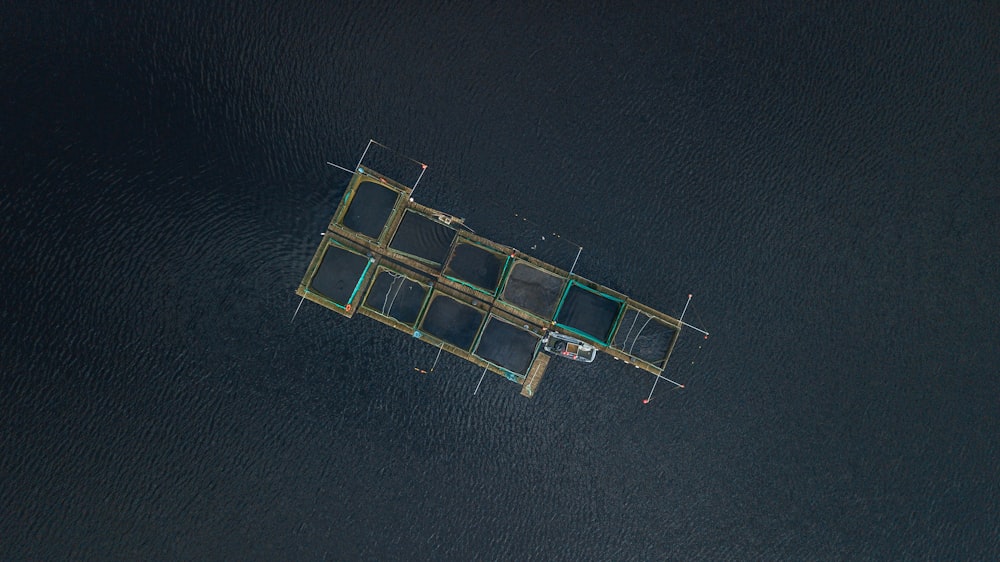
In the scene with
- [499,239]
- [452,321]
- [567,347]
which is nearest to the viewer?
[567,347]

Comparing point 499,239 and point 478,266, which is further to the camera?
point 499,239

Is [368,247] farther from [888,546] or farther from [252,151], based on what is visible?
[888,546]

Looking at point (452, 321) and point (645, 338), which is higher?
point (645, 338)

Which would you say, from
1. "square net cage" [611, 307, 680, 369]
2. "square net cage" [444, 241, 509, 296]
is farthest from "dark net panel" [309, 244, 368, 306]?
"square net cage" [611, 307, 680, 369]

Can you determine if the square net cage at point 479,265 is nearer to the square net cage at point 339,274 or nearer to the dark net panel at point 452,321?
the dark net panel at point 452,321

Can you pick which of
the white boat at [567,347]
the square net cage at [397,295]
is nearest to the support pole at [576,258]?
the white boat at [567,347]

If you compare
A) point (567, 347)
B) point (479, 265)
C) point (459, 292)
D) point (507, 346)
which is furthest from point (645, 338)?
point (459, 292)

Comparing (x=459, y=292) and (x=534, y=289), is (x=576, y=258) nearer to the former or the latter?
(x=534, y=289)

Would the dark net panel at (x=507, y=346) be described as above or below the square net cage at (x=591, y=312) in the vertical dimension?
below
